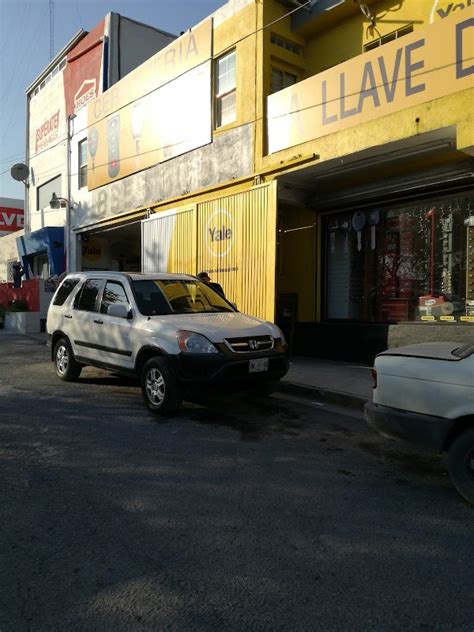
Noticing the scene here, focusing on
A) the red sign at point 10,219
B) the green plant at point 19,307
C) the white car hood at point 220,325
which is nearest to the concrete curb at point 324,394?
the white car hood at point 220,325

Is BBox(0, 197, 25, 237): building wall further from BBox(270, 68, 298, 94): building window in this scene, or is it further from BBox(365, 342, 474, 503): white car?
BBox(365, 342, 474, 503): white car

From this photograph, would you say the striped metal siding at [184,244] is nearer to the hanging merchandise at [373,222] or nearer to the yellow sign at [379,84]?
the yellow sign at [379,84]

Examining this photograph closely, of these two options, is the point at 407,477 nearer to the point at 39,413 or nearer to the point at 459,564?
the point at 459,564

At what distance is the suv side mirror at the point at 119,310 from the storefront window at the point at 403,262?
5.57 metres

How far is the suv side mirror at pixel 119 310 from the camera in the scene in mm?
6773

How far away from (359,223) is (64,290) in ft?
19.6

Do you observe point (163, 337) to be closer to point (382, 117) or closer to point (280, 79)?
point (382, 117)

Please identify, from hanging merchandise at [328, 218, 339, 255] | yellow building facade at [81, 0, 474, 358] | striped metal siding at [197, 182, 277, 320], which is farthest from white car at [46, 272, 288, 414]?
hanging merchandise at [328, 218, 339, 255]

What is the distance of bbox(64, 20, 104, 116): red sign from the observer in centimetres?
1745

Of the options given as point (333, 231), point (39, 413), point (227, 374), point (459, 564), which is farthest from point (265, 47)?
point (459, 564)

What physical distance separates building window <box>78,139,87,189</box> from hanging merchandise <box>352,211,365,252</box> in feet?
35.7

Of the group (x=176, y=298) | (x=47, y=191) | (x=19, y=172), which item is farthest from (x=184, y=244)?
(x=19, y=172)

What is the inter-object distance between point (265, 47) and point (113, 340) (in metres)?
7.00

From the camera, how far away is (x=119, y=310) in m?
6.80
